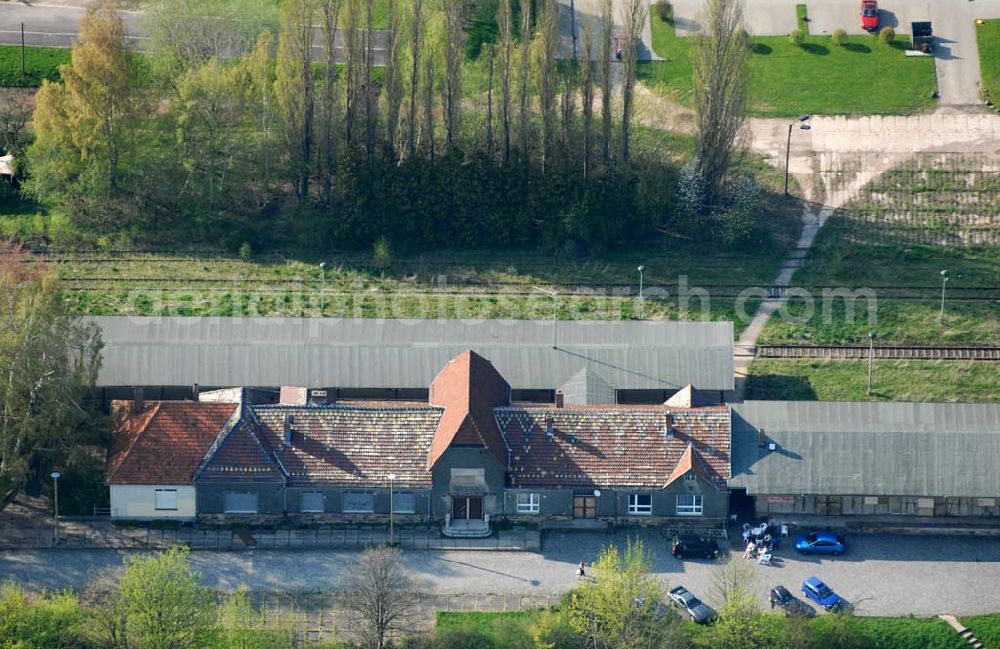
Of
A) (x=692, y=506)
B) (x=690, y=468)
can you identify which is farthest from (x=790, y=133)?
(x=692, y=506)

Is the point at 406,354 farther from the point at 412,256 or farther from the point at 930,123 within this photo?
the point at 930,123

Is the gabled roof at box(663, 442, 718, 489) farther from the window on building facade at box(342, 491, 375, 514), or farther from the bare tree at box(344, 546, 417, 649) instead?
the window on building facade at box(342, 491, 375, 514)

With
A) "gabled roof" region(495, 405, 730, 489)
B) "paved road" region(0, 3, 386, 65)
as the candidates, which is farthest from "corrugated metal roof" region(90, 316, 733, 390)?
"paved road" region(0, 3, 386, 65)

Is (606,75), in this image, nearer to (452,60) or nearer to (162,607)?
(452,60)

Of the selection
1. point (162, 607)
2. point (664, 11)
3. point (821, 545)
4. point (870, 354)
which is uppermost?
point (664, 11)

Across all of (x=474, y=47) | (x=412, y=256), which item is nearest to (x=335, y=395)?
(x=412, y=256)

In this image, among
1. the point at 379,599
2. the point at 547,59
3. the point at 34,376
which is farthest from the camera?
the point at 547,59

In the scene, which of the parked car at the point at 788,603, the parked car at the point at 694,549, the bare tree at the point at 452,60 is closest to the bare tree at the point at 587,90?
the bare tree at the point at 452,60
